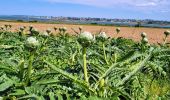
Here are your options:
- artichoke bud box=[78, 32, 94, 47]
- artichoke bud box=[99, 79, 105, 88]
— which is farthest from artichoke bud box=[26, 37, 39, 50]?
artichoke bud box=[99, 79, 105, 88]

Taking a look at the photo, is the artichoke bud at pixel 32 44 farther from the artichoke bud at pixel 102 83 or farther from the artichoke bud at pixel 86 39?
the artichoke bud at pixel 102 83

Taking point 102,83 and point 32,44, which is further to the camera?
point 102,83

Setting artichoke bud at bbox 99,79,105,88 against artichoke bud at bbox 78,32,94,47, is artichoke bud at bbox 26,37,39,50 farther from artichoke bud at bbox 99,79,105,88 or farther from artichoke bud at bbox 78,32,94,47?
artichoke bud at bbox 99,79,105,88

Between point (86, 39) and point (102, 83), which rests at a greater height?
point (86, 39)

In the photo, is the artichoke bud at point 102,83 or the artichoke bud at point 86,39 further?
the artichoke bud at point 102,83

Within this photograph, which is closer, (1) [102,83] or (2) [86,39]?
(2) [86,39]

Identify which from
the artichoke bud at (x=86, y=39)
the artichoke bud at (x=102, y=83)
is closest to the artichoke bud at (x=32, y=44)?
the artichoke bud at (x=86, y=39)

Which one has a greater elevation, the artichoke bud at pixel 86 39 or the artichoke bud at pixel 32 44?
the artichoke bud at pixel 86 39

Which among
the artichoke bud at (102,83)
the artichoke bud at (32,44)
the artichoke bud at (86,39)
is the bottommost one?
the artichoke bud at (102,83)

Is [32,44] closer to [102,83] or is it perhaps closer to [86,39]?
[86,39]

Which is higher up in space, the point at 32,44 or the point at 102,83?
the point at 32,44

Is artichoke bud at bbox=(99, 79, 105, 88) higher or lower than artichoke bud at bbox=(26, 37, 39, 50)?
lower

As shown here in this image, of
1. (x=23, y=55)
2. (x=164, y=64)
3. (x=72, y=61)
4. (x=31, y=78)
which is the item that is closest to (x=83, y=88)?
(x=31, y=78)

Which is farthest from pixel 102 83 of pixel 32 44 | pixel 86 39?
pixel 32 44
